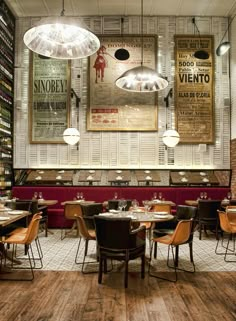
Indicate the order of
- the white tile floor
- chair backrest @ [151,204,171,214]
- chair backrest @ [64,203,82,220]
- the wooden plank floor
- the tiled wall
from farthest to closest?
the tiled wall
chair backrest @ [64,203,82,220]
chair backrest @ [151,204,171,214]
the white tile floor
the wooden plank floor

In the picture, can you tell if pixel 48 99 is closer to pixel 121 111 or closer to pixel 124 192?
pixel 121 111

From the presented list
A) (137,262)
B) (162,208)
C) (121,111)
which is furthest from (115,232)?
(121,111)

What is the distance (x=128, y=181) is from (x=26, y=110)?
3.73 meters

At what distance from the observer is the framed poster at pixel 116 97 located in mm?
9719

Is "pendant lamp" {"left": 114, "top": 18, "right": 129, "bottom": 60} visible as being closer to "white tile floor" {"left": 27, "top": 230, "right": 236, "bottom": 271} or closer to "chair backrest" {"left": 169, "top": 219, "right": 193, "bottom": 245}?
"white tile floor" {"left": 27, "top": 230, "right": 236, "bottom": 271}

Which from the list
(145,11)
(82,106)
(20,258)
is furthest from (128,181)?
(145,11)

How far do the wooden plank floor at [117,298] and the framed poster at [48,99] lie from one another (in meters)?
5.81

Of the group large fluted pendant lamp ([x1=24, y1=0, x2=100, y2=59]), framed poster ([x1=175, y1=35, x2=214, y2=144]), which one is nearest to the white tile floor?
large fluted pendant lamp ([x1=24, y1=0, x2=100, y2=59])

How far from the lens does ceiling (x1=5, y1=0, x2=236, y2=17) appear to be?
916 cm

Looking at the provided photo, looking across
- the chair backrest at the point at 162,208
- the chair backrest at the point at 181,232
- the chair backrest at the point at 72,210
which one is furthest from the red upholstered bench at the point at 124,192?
the chair backrest at the point at 181,232

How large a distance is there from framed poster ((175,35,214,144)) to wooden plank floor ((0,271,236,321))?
5732 mm

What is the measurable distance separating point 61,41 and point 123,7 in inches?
230

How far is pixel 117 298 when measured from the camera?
3.67 m

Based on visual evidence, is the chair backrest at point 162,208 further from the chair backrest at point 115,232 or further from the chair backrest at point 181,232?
the chair backrest at point 115,232
